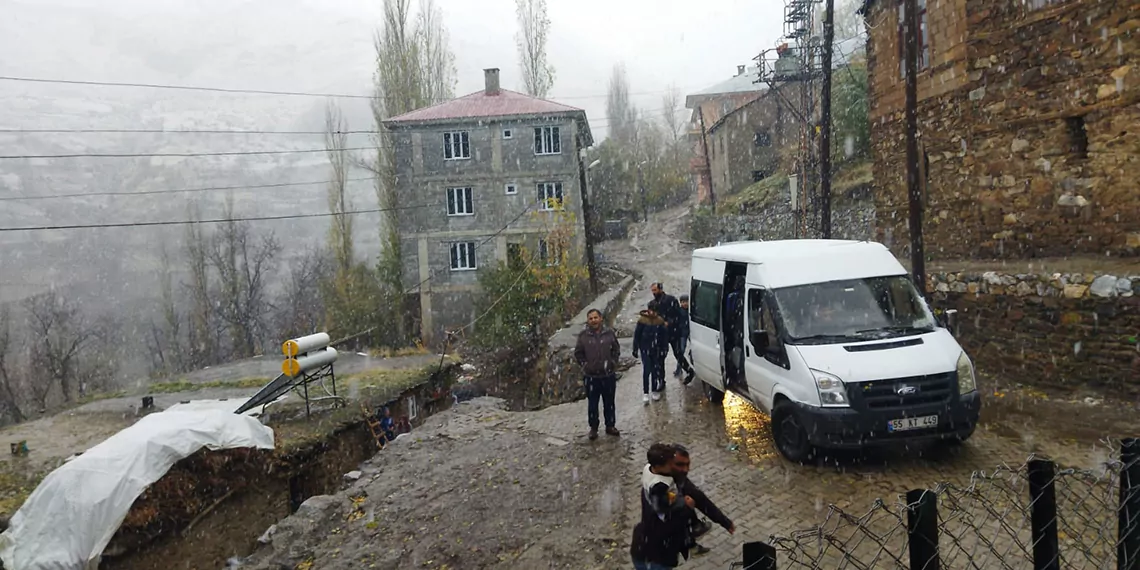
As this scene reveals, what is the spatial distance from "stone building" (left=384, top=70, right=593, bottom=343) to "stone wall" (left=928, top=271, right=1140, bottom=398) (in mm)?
21397

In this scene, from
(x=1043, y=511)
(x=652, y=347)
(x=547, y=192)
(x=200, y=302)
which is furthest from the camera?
(x=200, y=302)

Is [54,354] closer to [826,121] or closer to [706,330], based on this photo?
[706,330]

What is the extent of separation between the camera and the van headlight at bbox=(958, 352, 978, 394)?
657 cm

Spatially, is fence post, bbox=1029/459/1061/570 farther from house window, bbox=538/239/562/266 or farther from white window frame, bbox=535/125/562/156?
white window frame, bbox=535/125/562/156

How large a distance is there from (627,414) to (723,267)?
9.54 ft

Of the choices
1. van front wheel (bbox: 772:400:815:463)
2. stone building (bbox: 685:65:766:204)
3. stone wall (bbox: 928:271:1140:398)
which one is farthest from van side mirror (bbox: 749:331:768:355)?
stone building (bbox: 685:65:766:204)

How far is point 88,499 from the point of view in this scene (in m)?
9.35

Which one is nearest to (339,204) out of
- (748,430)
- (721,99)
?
(721,99)

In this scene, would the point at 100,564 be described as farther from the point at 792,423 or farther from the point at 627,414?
the point at 792,423

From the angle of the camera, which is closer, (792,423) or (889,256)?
(792,423)

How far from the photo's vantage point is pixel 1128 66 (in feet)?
32.0

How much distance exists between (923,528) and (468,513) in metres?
5.60

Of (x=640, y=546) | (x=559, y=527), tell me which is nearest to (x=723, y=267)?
(x=559, y=527)

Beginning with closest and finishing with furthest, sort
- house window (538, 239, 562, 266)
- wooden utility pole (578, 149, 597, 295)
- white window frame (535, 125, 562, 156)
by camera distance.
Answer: wooden utility pole (578, 149, 597, 295) < house window (538, 239, 562, 266) < white window frame (535, 125, 562, 156)
